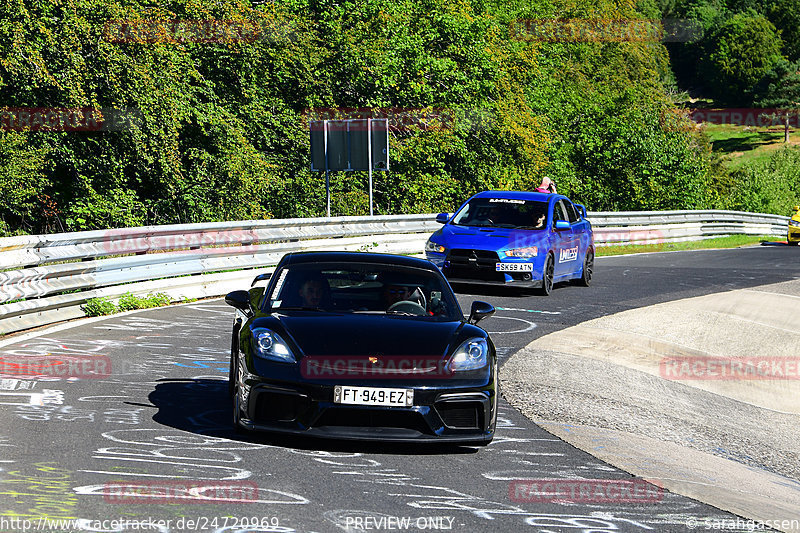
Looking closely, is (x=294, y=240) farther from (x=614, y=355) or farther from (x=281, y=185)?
(x=281, y=185)

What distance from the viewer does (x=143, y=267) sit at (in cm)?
1505

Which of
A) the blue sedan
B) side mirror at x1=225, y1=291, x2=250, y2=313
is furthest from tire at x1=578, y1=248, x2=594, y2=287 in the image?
side mirror at x1=225, y1=291, x2=250, y2=313

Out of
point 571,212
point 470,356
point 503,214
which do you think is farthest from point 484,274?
point 470,356

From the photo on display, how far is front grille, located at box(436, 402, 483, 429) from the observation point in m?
6.66

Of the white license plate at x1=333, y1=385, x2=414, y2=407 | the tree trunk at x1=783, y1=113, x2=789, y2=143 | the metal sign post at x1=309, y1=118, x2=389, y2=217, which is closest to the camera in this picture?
the white license plate at x1=333, y1=385, x2=414, y2=407

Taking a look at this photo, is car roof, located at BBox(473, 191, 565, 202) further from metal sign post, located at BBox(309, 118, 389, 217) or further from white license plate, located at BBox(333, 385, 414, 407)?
white license plate, located at BBox(333, 385, 414, 407)

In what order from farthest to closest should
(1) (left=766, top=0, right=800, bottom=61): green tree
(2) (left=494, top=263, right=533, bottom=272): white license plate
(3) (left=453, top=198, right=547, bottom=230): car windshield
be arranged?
(1) (left=766, top=0, right=800, bottom=61): green tree
(3) (left=453, top=198, right=547, bottom=230): car windshield
(2) (left=494, top=263, right=533, bottom=272): white license plate

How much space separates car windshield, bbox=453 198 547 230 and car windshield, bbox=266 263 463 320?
9.88 metres

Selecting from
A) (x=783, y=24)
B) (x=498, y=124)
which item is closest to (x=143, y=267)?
(x=498, y=124)

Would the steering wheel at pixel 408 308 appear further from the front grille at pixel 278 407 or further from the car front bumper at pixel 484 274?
the car front bumper at pixel 484 274

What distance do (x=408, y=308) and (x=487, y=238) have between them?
31.4 feet

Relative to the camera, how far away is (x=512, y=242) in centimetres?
1702

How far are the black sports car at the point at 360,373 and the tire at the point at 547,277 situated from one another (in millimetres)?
10026

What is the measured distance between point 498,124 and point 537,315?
2637cm
